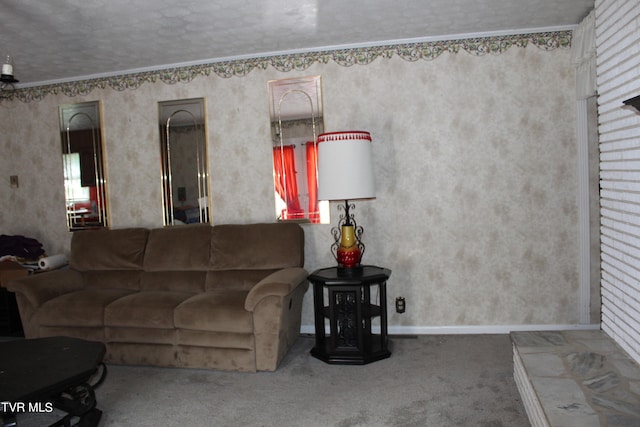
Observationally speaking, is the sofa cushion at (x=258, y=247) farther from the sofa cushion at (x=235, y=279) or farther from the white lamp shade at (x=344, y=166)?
the white lamp shade at (x=344, y=166)

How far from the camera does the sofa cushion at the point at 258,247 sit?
3645mm

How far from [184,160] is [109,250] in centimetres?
98

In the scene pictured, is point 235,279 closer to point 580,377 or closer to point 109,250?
point 109,250

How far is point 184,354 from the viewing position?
10.7 ft

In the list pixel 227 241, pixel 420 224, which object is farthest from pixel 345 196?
pixel 227 241

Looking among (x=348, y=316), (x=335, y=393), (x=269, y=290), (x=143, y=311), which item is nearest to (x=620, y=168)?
(x=348, y=316)

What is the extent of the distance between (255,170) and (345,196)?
106 centimetres

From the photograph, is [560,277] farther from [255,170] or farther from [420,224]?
[255,170]

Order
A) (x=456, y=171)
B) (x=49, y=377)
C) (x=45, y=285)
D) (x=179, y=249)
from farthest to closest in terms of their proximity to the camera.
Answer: (x=179, y=249)
(x=456, y=171)
(x=45, y=285)
(x=49, y=377)

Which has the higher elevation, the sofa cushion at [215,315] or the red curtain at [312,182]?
the red curtain at [312,182]

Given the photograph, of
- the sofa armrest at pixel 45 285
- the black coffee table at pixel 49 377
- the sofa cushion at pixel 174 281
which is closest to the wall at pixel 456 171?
the sofa cushion at pixel 174 281

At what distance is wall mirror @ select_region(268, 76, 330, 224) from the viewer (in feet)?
12.9

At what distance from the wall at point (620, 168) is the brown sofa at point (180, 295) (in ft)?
6.20

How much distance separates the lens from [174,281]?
378cm
